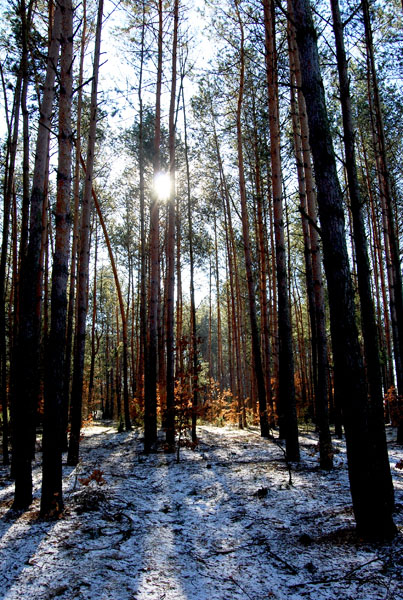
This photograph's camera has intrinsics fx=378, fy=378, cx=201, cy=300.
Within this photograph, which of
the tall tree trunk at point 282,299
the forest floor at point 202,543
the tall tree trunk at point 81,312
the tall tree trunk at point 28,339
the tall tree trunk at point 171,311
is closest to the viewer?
the forest floor at point 202,543

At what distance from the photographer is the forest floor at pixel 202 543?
2.41m

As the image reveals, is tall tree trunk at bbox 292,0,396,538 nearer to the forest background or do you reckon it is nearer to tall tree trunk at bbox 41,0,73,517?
the forest background

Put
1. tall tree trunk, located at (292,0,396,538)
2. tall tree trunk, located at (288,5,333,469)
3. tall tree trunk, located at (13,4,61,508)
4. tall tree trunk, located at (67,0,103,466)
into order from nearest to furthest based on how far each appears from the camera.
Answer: tall tree trunk, located at (292,0,396,538) → tall tree trunk, located at (13,4,61,508) → tall tree trunk, located at (288,5,333,469) → tall tree trunk, located at (67,0,103,466)

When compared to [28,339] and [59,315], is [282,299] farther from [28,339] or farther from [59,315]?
[28,339]

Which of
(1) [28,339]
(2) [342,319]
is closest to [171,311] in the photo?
(1) [28,339]

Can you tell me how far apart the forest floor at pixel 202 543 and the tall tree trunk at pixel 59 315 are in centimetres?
38

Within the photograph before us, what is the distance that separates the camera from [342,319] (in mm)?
3195

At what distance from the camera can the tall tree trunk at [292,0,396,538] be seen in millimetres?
3004

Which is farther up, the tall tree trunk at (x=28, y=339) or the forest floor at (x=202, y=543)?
the tall tree trunk at (x=28, y=339)

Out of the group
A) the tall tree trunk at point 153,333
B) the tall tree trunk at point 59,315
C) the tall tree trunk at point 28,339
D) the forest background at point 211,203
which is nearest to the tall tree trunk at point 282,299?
the forest background at point 211,203

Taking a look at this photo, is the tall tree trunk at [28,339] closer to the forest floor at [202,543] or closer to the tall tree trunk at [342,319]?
the forest floor at [202,543]

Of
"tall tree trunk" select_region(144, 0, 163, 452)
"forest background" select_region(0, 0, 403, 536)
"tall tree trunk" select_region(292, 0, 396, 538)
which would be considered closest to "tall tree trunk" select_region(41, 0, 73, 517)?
"forest background" select_region(0, 0, 403, 536)

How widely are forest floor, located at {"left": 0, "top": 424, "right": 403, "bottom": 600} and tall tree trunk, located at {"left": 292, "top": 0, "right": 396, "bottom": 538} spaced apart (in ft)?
0.97

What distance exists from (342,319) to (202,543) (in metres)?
2.23
